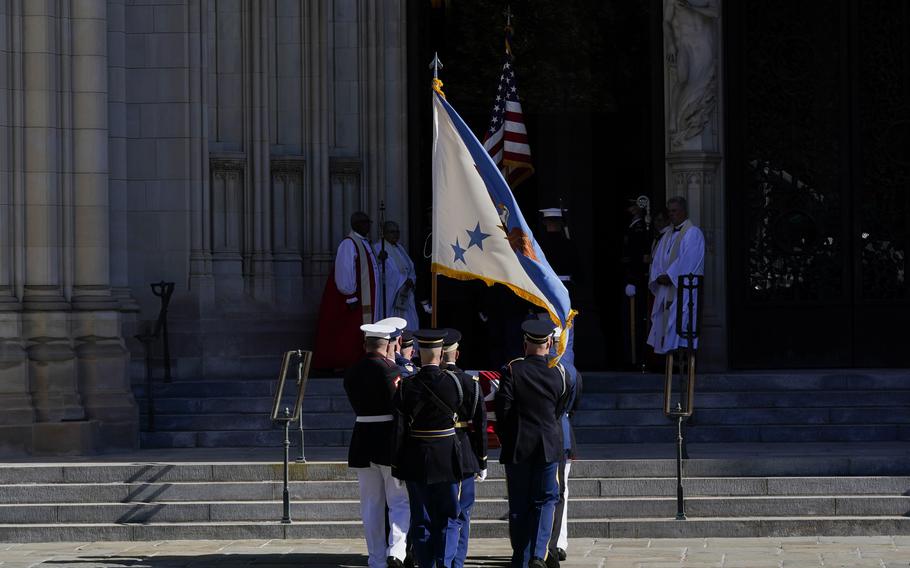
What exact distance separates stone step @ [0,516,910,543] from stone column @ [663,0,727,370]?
5.27m

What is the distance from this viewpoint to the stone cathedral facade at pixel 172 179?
17156 mm

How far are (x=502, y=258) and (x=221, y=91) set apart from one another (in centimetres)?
731

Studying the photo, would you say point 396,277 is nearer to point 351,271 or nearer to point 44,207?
point 351,271

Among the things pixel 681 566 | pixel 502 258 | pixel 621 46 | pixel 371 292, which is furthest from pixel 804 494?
pixel 621 46

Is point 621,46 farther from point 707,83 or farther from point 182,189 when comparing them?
point 182,189

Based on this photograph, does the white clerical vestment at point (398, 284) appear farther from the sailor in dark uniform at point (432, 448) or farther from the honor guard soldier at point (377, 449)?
the sailor in dark uniform at point (432, 448)

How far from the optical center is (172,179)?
62.2 ft

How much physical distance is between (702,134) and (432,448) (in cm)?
839

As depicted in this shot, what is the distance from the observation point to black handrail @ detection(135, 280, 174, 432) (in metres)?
17.4

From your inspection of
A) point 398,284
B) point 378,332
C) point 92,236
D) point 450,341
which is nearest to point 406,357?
point 378,332

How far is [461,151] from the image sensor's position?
1296cm

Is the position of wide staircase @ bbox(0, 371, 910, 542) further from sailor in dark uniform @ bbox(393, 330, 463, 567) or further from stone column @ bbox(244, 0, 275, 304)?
stone column @ bbox(244, 0, 275, 304)

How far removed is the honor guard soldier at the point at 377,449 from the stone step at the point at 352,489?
2121 millimetres

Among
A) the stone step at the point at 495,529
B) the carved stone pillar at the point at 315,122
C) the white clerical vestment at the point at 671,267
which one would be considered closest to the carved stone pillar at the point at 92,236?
the carved stone pillar at the point at 315,122
